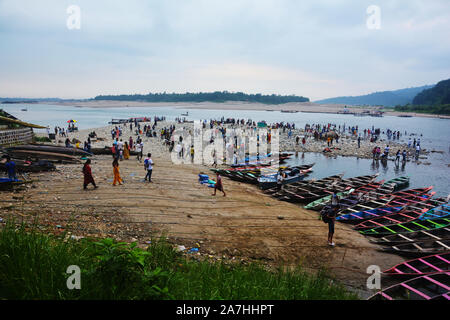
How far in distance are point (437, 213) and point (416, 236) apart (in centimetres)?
476

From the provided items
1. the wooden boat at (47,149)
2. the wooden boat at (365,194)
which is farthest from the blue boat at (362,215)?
the wooden boat at (47,149)

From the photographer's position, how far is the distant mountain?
441ft

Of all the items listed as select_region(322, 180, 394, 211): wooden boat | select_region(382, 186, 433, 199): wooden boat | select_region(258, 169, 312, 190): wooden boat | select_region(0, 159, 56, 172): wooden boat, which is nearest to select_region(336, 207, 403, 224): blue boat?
select_region(322, 180, 394, 211): wooden boat

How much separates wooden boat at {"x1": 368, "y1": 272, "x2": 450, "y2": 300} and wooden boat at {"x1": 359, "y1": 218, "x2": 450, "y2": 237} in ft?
12.0

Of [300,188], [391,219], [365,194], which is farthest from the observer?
[300,188]

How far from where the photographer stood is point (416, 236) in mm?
11742

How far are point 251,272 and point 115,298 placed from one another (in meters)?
3.46

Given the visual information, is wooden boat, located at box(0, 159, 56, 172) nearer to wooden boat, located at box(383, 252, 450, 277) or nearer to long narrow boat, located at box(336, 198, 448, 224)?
long narrow boat, located at box(336, 198, 448, 224)

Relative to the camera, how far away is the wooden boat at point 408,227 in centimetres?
1211

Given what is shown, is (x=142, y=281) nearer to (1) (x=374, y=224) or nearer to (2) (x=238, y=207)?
(2) (x=238, y=207)

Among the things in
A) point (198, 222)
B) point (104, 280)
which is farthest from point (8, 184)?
point (104, 280)

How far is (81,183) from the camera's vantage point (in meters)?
13.6

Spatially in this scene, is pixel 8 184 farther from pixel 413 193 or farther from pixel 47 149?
pixel 413 193
